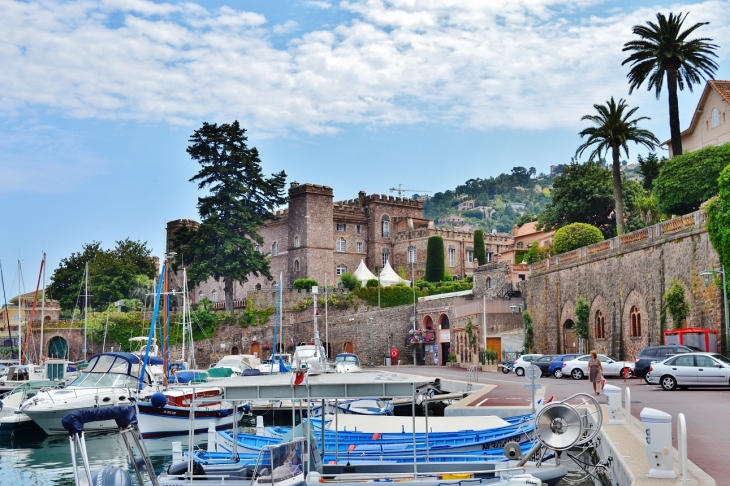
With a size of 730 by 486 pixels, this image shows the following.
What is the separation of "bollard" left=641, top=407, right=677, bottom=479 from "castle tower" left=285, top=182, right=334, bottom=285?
70.4m

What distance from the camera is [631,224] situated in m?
65.8

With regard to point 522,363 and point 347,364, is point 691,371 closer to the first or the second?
point 522,363

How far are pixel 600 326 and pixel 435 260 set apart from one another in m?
38.7

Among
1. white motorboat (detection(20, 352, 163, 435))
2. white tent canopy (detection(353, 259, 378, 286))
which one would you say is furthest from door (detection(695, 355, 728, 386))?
white tent canopy (detection(353, 259, 378, 286))

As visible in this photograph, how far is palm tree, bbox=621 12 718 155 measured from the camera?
49.1 m

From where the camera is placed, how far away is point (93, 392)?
2956 centimetres

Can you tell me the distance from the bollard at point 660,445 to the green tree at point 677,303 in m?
26.8

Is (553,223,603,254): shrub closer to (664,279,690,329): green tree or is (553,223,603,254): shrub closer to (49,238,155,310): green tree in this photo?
(664,279,690,329): green tree

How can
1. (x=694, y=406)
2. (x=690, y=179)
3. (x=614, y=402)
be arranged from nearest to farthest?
(x=614, y=402), (x=694, y=406), (x=690, y=179)

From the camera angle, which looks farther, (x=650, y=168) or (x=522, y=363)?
(x=650, y=168)

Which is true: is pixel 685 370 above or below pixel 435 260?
below

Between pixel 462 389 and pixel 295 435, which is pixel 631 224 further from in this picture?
pixel 295 435

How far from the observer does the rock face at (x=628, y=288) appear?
35094mm

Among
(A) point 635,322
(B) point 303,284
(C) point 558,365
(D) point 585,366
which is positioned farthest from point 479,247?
(D) point 585,366
